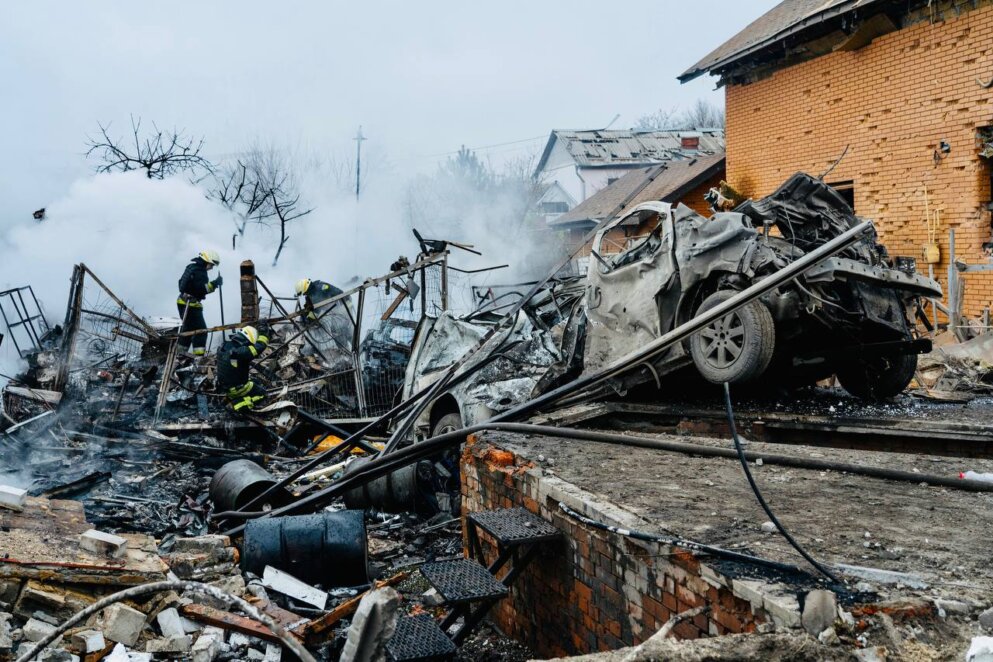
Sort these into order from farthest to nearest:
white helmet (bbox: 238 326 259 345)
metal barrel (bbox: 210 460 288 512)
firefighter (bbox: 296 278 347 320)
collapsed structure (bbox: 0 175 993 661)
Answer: firefighter (bbox: 296 278 347 320) → white helmet (bbox: 238 326 259 345) → metal barrel (bbox: 210 460 288 512) → collapsed structure (bbox: 0 175 993 661)

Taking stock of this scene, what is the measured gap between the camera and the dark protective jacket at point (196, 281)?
13.0 meters

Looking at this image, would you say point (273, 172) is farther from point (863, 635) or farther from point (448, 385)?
point (863, 635)

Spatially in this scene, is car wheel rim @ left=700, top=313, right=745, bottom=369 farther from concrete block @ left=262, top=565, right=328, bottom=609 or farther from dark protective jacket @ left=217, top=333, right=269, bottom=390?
dark protective jacket @ left=217, top=333, right=269, bottom=390

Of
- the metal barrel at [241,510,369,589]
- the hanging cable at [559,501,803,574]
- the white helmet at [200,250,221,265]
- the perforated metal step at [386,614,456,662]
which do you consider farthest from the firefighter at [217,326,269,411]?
the hanging cable at [559,501,803,574]

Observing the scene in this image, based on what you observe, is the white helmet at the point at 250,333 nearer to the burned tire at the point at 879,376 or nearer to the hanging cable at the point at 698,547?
the burned tire at the point at 879,376

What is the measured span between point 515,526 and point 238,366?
21.7ft

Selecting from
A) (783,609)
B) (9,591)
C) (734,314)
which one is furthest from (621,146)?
(783,609)

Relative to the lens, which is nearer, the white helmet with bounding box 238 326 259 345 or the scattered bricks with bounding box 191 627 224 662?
the scattered bricks with bounding box 191 627 224 662

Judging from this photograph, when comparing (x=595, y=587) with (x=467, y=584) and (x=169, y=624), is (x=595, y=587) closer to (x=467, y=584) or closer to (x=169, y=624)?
(x=467, y=584)

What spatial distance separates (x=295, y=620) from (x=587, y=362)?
11.6 feet

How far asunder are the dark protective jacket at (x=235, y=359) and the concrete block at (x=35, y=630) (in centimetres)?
598

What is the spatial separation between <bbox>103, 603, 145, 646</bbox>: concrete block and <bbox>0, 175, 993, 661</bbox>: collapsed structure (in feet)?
0.04

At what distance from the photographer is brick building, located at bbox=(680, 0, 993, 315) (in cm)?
1161

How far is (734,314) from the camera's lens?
245 inches
